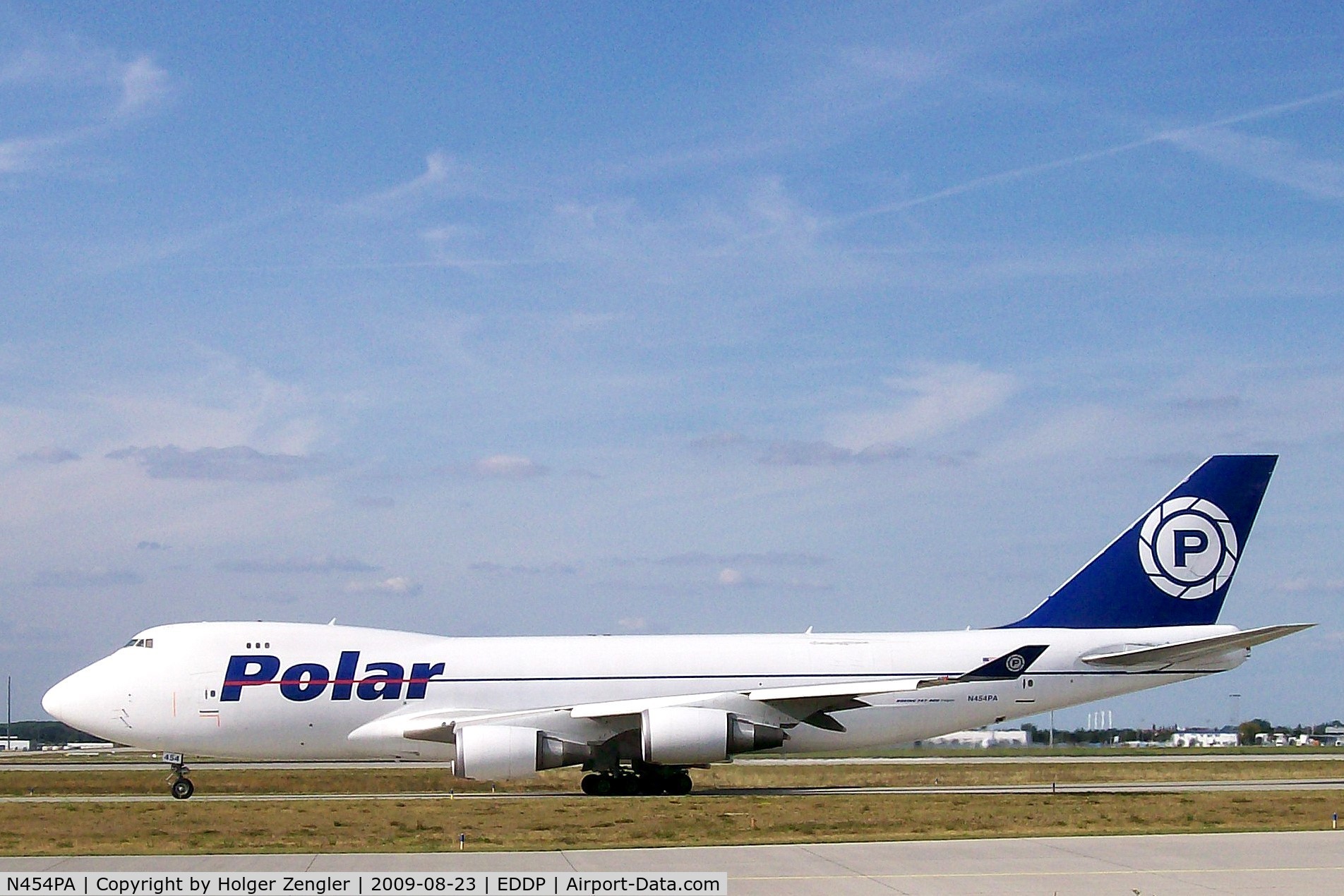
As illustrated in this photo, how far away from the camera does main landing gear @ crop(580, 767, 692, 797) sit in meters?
30.0

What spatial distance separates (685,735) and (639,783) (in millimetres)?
2187

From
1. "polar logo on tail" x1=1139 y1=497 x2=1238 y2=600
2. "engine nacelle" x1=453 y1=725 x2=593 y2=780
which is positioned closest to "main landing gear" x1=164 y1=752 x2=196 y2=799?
"engine nacelle" x1=453 y1=725 x2=593 y2=780

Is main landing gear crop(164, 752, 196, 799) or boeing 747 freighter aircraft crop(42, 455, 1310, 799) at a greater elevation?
boeing 747 freighter aircraft crop(42, 455, 1310, 799)

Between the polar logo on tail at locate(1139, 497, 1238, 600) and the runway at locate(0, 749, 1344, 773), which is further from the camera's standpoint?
the runway at locate(0, 749, 1344, 773)

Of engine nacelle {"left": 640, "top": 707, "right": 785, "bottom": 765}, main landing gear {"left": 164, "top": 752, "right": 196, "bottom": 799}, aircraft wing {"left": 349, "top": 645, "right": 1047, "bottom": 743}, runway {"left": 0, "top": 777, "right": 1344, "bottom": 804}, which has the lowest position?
runway {"left": 0, "top": 777, "right": 1344, "bottom": 804}

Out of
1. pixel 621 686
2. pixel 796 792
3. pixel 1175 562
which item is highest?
pixel 1175 562

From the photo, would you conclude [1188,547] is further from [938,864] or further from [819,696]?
[938,864]

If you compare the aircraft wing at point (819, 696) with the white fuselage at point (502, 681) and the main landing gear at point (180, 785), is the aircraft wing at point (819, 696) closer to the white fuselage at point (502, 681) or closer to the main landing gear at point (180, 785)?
the white fuselage at point (502, 681)

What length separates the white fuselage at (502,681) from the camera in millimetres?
30703

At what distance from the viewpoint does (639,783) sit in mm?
30219

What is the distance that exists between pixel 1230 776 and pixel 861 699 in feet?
39.9

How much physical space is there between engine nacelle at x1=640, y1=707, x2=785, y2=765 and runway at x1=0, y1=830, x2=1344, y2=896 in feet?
35.3

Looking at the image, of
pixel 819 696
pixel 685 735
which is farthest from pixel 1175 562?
pixel 685 735

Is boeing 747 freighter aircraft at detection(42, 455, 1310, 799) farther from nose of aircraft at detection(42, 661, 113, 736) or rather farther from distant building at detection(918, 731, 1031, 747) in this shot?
distant building at detection(918, 731, 1031, 747)
